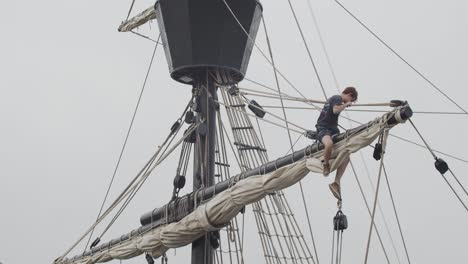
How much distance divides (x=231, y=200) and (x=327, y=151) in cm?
247

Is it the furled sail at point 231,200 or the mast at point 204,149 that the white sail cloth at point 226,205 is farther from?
the mast at point 204,149

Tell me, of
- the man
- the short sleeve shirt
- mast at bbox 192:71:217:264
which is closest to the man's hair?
the man

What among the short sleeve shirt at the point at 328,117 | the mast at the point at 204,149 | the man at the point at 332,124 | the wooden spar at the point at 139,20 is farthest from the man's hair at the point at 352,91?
the wooden spar at the point at 139,20

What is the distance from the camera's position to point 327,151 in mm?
8133

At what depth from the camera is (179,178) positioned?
39.0 feet

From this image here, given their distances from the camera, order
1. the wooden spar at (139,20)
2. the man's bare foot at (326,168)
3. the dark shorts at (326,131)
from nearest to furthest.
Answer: the man's bare foot at (326,168)
the dark shorts at (326,131)
the wooden spar at (139,20)

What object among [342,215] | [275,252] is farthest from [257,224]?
[342,215]

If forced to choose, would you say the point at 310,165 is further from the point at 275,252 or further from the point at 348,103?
the point at 275,252

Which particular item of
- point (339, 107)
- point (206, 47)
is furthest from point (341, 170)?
point (206, 47)

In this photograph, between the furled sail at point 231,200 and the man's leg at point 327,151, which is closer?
the furled sail at point 231,200

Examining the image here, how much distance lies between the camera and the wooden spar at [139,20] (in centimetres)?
1555

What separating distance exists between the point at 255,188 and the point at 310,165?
1360 mm

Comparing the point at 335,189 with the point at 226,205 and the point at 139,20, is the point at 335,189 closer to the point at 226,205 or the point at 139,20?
the point at 226,205

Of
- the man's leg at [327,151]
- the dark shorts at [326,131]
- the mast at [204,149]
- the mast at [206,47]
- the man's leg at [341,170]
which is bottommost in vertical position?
the man's leg at [341,170]
